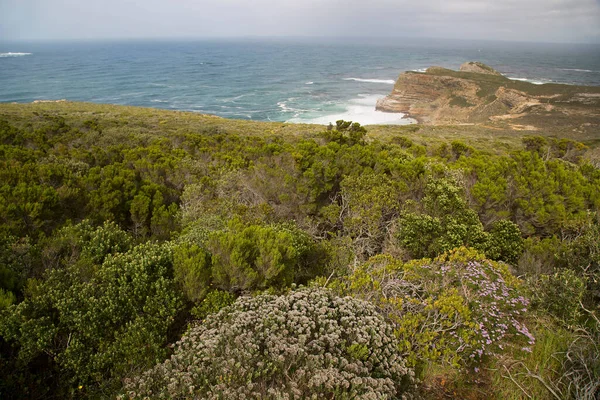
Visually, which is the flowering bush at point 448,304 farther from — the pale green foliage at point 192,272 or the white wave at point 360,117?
the white wave at point 360,117

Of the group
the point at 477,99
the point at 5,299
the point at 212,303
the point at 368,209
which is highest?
the point at 477,99

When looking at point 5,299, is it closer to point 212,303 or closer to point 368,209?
point 212,303

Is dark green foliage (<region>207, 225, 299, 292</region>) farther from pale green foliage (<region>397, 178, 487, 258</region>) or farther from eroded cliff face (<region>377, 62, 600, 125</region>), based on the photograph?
eroded cliff face (<region>377, 62, 600, 125</region>)

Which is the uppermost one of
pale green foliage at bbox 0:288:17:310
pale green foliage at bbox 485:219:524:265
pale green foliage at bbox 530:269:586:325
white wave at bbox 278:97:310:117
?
white wave at bbox 278:97:310:117

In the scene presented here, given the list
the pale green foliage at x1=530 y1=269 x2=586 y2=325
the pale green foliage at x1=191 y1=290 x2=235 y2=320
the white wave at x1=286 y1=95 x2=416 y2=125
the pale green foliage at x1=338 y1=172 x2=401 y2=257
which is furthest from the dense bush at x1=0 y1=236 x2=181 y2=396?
the white wave at x1=286 y1=95 x2=416 y2=125

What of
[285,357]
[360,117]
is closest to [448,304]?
[285,357]
